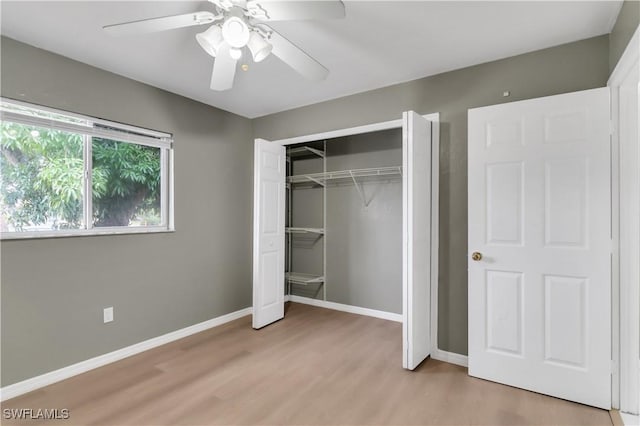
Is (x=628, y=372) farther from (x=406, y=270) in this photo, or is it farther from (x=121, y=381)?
(x=121, y=381)

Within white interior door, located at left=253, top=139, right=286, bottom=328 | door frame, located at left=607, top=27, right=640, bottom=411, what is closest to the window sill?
white interior door, located at left=253, top=139, right=286, bottom=328

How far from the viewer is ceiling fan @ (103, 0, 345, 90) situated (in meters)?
1.55

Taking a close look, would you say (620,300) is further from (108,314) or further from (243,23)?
(108,314)

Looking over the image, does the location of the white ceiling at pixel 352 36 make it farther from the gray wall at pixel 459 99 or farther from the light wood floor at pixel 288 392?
the light wood floor at pixel 288 392

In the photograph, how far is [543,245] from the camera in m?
2.30

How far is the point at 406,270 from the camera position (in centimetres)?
263

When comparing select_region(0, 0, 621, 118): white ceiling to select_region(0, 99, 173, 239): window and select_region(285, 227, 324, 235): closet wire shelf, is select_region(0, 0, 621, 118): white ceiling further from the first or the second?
select_region(285, 227, 324, 235): closet wire shelf

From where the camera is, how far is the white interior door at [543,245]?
2137mm

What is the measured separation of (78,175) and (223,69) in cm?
163

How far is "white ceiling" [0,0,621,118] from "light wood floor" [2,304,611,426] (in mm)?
2462

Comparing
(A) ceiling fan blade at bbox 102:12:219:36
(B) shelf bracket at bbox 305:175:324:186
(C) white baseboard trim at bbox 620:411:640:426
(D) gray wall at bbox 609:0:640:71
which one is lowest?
(C) white baseboard trim at bbox 620:411:640:426

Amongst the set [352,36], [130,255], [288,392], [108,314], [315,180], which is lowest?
[288,392]

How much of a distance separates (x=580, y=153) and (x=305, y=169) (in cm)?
315

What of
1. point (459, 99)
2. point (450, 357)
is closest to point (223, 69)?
point (459, 99)
